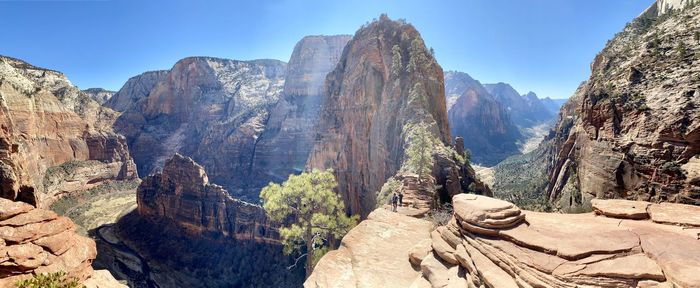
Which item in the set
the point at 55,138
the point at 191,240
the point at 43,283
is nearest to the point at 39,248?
the point at 43,283

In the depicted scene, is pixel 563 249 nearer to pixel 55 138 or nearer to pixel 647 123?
pixel 647 123

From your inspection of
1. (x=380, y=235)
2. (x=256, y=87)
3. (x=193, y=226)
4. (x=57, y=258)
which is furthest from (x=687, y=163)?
(x=256, y=87)

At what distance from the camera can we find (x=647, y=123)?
2517 centimetres

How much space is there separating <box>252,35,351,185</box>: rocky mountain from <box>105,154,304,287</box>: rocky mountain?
58.1 metres

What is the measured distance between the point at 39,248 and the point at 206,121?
15759 cm

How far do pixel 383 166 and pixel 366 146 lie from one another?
10922 mm

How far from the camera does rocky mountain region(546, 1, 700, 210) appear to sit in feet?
Result: 72.2

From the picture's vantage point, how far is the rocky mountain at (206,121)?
14250 centimetres

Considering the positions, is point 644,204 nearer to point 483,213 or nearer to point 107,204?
point 483,213

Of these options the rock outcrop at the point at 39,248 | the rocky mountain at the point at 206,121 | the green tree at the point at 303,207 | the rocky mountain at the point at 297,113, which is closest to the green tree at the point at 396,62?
the green tree at the point at 303,207

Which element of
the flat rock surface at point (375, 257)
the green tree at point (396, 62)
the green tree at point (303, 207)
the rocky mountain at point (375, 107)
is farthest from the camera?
the green tree at point (396, 62)

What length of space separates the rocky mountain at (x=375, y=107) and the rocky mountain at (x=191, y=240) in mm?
19826

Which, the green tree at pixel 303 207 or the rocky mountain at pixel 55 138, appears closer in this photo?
the green tree at pixel 303 207

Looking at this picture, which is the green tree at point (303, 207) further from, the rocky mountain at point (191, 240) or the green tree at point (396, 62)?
the green tree at point (396, 62)
